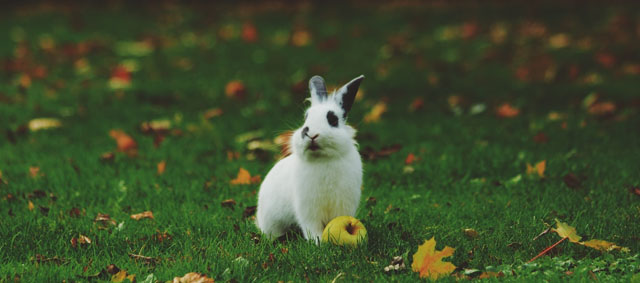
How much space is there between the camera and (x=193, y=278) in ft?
9.18

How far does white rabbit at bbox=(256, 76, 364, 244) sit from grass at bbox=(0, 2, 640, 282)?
15 centimetres

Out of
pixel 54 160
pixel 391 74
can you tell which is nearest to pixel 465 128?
pixel 391 74

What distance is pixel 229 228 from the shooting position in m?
3.53

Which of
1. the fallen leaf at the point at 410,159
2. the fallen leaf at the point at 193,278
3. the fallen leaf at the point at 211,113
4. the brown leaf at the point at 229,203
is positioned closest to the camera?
the fallen leaf at the point at 193,278

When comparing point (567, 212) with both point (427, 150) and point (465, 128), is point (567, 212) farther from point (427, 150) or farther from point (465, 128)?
point (465, 128)

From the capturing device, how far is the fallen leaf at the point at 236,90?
6.75 metres

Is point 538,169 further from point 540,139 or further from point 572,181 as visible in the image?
point 540,139

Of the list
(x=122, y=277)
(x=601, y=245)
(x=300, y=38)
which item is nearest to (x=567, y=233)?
(x=601, y=245)

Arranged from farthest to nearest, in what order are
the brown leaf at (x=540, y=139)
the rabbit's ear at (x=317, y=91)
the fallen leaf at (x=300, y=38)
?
the fallen leaf at (x=300, y=38), the brown leaf at (x=540, y=139), the rabbit's ear at (x=317, y=91)

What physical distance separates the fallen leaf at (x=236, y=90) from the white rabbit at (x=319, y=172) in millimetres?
3446

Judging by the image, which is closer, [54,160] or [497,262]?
[497,262]

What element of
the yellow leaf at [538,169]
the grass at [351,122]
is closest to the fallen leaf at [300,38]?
the grass at [351,122]

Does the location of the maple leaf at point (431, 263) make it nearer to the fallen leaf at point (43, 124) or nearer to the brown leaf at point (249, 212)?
the brown leaf at point (249, 212)

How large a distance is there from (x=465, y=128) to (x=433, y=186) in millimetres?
1433
